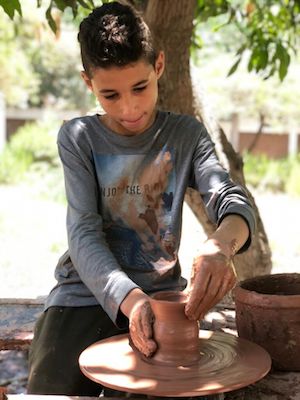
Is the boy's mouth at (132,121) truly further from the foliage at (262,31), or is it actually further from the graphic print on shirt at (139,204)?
the foliage at (262,31)

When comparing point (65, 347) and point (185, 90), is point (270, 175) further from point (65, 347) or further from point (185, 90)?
point (65, 347)

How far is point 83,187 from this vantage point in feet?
9.46

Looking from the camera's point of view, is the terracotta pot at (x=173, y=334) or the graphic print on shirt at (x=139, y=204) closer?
the terracotta pot at (x=173, y=334)

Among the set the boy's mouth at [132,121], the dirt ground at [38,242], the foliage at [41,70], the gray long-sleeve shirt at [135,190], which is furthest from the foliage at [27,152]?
the boy's mouth at [132,121]

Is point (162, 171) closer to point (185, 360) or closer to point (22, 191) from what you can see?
point (185, 360)

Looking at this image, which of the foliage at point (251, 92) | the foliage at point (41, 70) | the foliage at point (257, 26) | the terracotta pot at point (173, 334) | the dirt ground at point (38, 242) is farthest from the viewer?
the foliage at point (41, 70)

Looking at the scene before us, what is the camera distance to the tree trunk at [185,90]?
4.11 m

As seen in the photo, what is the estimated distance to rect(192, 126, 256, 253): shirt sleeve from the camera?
2.65 meters

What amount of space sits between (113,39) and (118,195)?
62 cm

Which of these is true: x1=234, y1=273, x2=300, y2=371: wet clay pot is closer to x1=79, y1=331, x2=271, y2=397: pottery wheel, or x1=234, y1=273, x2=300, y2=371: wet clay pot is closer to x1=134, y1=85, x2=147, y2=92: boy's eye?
x1=79, y1=331, x2=271, y2=397: pottery wheel

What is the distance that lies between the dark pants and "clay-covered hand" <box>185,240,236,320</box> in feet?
1.79

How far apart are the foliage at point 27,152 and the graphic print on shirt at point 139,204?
1483 centimetres

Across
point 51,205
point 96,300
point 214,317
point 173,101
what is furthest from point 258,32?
point 51,205

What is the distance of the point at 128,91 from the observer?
271cm
